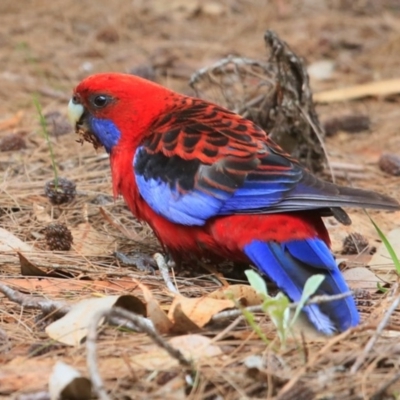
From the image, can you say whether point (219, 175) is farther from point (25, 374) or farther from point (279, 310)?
point (25, 374)

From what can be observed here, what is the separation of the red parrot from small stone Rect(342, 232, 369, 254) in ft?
2.14

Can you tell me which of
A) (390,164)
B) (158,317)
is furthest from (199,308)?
(390,164)

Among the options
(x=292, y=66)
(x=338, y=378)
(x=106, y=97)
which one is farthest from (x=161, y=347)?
(x=292, y=66)

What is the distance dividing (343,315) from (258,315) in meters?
0.36

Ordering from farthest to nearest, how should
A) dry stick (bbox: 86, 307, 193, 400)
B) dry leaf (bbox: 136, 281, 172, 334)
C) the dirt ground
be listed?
dry leaf (bbox: 136, 281, 172, 334)
the dirt ground
dry stick (bbox: 86, 307, 193, 400)

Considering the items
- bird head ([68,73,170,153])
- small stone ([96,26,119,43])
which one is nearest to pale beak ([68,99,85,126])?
bird head ([68,73,170,153])

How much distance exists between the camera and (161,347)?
263 centimetres

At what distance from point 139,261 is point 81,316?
Answer: 900 millimetres

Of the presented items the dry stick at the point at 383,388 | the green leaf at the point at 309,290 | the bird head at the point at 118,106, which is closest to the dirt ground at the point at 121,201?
the dry stick at the point at 383,388

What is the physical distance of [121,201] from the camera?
479 cm

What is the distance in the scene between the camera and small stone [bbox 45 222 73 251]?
407 centimetres

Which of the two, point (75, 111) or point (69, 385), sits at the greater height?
point (75, 111)

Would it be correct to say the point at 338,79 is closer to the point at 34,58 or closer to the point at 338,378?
the point at 34,58

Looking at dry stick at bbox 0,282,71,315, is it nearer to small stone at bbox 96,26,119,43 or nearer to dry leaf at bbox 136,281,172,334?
dry leaf at bbox 136,281,172,334
